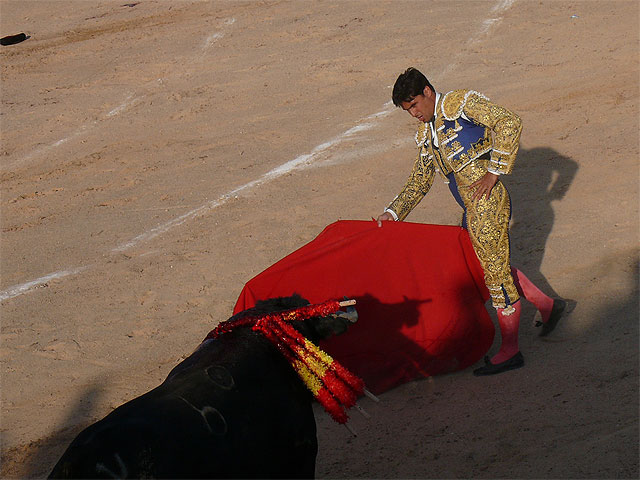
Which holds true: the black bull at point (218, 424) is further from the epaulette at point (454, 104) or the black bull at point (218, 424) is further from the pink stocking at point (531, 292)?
the pink stocking at point (531, 292)

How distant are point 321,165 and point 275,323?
191 inches

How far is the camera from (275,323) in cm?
330

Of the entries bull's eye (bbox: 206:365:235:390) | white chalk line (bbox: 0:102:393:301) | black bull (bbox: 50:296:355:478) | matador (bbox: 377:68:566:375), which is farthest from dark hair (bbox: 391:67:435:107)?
white chalk line (bbox: 0:102:393:301)

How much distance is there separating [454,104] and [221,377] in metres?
2.11

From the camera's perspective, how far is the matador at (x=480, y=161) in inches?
167

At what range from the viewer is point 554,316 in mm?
4879

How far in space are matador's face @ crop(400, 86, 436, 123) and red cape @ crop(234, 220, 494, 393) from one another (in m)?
0.74

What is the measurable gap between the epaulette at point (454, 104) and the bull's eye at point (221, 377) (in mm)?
2026

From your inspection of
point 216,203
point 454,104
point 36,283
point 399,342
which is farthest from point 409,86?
point 36,283

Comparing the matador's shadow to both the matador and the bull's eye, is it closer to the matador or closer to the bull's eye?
the matador

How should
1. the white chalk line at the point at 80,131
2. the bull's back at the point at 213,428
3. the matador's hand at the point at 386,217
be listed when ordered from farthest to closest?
1. the white chalk line at the point at 80,131
2. the matador's hand at the point at 386,217
3. the bull's back at the point at 213,428

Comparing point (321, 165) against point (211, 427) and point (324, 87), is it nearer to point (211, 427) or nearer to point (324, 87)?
→ point (324, 87)

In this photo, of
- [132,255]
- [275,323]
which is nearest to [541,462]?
[275,323]

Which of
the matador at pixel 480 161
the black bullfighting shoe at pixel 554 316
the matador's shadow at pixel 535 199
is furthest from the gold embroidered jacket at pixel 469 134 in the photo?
the matador's shadow at pixel 535 199
